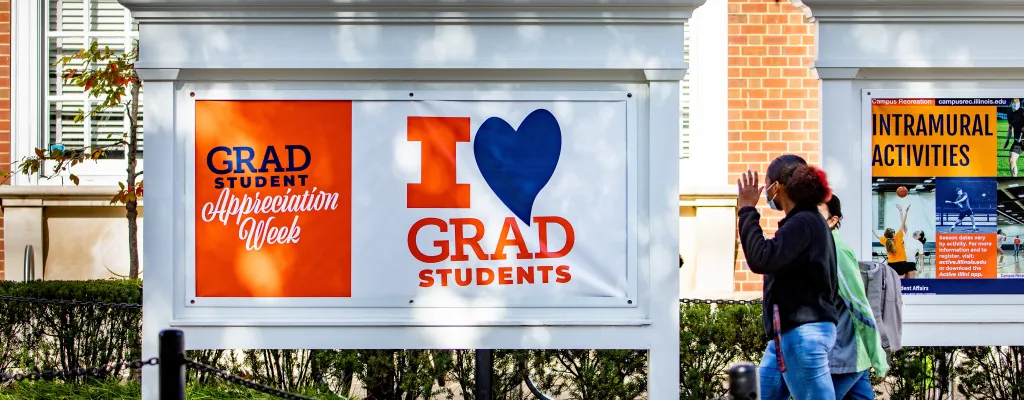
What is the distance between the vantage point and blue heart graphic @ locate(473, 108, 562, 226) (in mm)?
5637

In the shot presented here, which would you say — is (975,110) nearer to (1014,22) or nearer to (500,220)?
(1014,22)

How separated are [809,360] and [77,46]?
10.2m

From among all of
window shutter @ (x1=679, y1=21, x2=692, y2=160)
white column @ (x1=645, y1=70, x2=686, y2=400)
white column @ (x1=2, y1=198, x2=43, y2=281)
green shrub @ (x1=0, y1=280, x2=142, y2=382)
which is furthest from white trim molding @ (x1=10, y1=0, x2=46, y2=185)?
white column @ (x1=645, y1=70, x2=686, y2=400)

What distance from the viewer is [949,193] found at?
5.97 meters

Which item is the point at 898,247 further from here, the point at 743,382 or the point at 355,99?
the point at 355,99

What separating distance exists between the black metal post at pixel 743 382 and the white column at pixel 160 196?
10.6ft

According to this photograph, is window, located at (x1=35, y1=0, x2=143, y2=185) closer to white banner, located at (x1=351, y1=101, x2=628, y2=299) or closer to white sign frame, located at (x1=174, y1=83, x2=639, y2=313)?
white sign frame, located at (x1=174, y1=83, x2=639, y2=313)

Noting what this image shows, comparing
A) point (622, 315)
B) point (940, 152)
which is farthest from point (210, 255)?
point (940, 152)

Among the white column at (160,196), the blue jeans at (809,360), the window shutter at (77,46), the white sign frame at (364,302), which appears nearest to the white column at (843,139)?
the white sign frame at (364,302)

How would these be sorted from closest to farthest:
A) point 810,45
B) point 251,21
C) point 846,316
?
point 846,316 < point 251,21 < point 810,45

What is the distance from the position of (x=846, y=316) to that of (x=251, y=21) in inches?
128

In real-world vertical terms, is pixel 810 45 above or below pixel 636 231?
above

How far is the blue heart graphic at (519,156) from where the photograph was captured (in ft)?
18.5

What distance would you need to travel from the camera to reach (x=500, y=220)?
565cm
